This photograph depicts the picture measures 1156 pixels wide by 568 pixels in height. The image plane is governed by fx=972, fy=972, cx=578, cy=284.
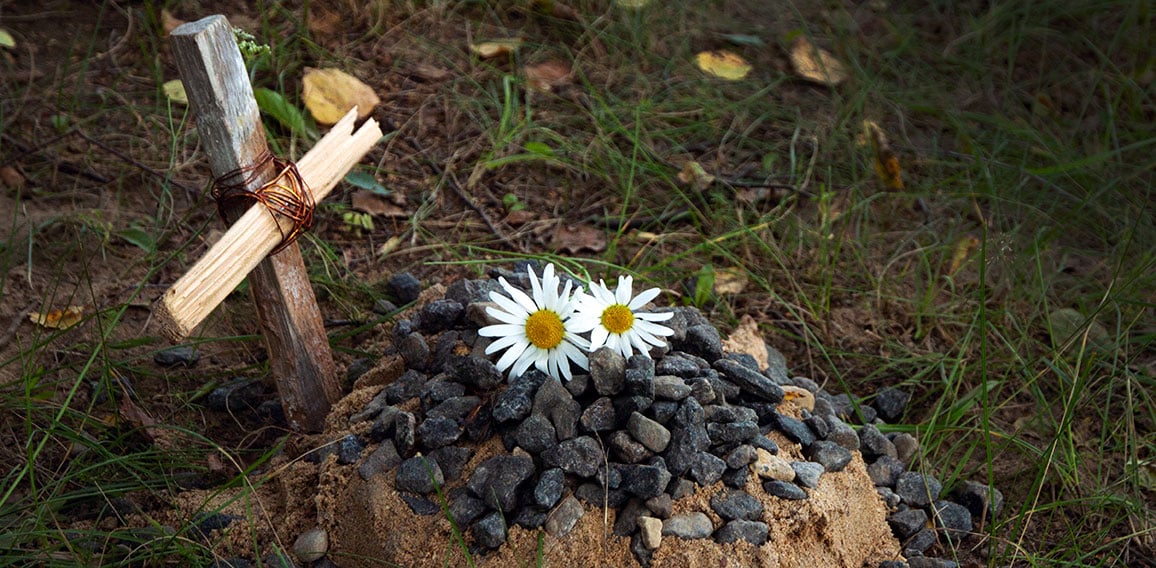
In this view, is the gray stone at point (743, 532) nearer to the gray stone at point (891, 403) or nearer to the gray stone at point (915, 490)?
the gray stone at point (915, 490)

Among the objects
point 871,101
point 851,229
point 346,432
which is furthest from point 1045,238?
point 346,432

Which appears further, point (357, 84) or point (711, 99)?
point (711, 99)

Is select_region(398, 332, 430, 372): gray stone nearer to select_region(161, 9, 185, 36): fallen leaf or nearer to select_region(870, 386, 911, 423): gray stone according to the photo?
select_region(870, 386, 911, 423): gray stone

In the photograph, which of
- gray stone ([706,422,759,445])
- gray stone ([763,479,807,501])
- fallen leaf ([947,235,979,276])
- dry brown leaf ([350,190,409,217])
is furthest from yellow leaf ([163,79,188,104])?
fallen leaf ([947,235,979,276])

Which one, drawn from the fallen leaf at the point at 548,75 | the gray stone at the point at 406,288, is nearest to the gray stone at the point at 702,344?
the gray stone at the point at 406,288

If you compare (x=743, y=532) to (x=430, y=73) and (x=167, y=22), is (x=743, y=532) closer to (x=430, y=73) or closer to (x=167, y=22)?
(x=430, y=73)

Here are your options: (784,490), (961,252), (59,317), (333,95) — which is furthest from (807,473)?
(333,95)

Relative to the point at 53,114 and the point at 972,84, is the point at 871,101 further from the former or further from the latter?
the point at 53,114
